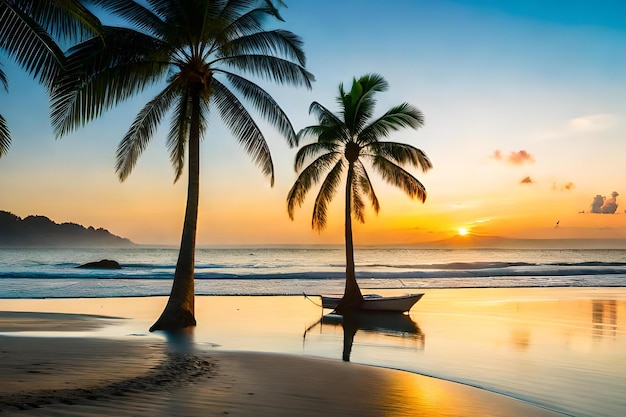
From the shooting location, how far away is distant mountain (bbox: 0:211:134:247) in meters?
125

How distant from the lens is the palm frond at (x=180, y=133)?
1681 centimetres

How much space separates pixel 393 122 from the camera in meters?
22.0

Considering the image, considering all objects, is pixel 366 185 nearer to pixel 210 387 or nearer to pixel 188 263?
pixel 188 263

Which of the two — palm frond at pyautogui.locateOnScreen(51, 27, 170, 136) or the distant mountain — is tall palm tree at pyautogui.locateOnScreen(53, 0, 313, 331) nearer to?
palm frond at pyautogui.locateOnScreen(51, 27, 170, 136)

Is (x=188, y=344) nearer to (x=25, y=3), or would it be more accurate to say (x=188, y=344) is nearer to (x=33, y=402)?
(x=33, y=402)

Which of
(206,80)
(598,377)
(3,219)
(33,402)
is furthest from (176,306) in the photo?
(3,219)

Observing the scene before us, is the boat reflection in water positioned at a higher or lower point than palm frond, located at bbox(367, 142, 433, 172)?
lower

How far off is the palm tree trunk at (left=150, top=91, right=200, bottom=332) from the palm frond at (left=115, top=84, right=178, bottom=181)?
4.75ft

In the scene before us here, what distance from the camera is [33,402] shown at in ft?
18.9

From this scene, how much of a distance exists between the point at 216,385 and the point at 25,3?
7.79 m

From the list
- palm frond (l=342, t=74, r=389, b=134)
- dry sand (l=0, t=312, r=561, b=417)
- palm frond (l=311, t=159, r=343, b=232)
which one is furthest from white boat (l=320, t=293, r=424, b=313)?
dry sand (l=0, t=312, r=561, b=417)

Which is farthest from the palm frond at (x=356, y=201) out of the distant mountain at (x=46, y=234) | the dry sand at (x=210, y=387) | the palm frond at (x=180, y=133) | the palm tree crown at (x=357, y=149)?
the distant mountain at (x=46, y=234)

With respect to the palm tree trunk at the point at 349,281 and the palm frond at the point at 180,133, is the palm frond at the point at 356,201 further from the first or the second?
the palm frond at the point at 180,133

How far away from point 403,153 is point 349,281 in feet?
19.0
